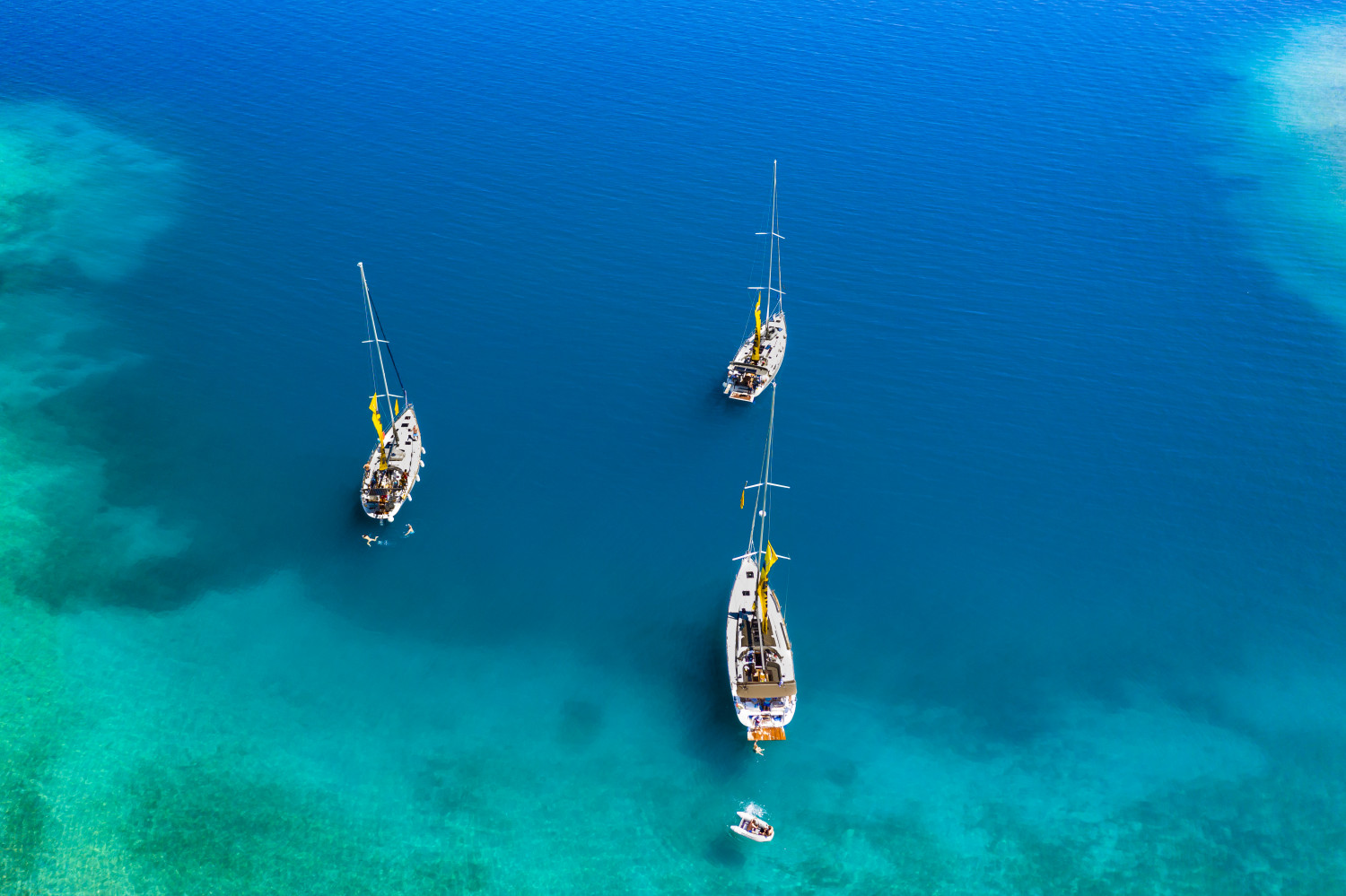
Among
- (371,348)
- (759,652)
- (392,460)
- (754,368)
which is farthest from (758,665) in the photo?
(371,348)

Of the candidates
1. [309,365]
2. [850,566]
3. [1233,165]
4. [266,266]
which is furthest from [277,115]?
[1233,165]

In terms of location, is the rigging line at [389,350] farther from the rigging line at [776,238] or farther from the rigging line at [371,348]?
the rigging line at [776,238]

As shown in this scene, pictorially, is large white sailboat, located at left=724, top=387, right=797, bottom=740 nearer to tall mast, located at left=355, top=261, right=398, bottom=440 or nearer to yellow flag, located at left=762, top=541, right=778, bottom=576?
yellow flag, located at left=762, top=541, right=778, bottom=576

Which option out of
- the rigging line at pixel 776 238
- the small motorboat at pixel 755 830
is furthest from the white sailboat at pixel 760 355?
the small motorboat at pixel 755 830

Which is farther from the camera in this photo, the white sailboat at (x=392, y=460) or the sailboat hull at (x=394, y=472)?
the white sailboat at (x=392, y=460)

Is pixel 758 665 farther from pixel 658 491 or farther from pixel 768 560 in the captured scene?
pixel 658 491
